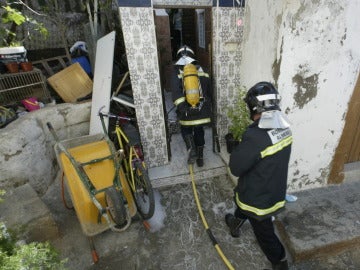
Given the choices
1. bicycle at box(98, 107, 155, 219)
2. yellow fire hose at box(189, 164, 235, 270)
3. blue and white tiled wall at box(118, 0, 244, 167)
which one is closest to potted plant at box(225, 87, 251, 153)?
blue and white tiled wall at box(118, 0, 244, 167)

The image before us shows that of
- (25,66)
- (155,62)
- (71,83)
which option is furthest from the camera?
(71,83)

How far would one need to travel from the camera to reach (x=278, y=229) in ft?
10.2

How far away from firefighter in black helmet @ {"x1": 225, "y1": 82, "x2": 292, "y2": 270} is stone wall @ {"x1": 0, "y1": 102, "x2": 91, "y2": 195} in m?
3.29

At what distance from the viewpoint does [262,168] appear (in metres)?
2.18

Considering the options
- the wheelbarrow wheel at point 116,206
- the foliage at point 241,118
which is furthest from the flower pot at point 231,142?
the wheelbarrow wheel at point 116,206

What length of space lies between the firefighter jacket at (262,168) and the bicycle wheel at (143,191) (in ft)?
3.88

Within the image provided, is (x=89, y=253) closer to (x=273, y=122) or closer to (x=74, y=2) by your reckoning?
(x=273, y=122)

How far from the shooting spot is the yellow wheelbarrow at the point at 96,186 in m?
2.64

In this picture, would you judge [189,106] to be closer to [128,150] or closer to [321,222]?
[128,150]

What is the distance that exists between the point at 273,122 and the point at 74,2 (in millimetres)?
7875

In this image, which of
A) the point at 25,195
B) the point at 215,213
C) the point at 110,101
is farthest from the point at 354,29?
the point at 25,195

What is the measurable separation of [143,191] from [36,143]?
209 centimetres

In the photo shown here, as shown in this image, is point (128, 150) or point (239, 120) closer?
point (128, 150)

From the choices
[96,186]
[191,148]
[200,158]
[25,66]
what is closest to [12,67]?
[25,66]
